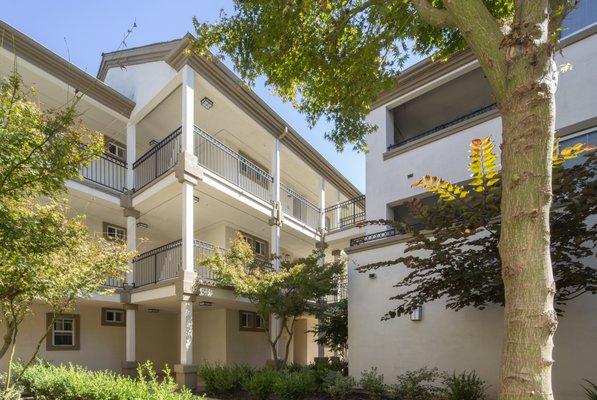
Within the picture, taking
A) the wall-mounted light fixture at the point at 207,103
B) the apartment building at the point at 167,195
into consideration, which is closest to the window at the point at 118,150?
the apartment building at the point at 167,195

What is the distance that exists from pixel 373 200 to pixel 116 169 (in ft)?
29.6

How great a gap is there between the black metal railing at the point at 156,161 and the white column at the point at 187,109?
103 centimetres

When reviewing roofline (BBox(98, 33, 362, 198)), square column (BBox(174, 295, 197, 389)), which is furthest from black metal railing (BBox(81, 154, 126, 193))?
square column (BBox(174, 295, 197, 389))

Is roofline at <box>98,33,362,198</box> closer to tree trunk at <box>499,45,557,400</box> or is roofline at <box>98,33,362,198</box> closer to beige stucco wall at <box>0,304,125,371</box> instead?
beige stucco wall at <box>0,304,125,371</box>

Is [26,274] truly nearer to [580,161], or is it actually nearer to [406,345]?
[406,345]

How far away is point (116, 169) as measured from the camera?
1558cm

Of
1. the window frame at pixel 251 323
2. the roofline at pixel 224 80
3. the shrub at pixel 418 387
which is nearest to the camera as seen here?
the shrub at pixel 418 387

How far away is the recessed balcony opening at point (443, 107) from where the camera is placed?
12.0m

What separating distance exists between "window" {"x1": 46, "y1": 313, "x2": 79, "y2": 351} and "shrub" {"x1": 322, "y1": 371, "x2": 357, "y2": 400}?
378 inches

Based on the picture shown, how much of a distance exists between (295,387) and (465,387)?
12.1ft

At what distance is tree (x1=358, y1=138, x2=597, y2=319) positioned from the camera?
602 cm

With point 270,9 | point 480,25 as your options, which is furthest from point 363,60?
point 480,25

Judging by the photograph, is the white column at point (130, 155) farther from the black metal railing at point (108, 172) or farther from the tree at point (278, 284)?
the tree at point (278, 284)

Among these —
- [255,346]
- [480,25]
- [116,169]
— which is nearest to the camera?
[480,25]
